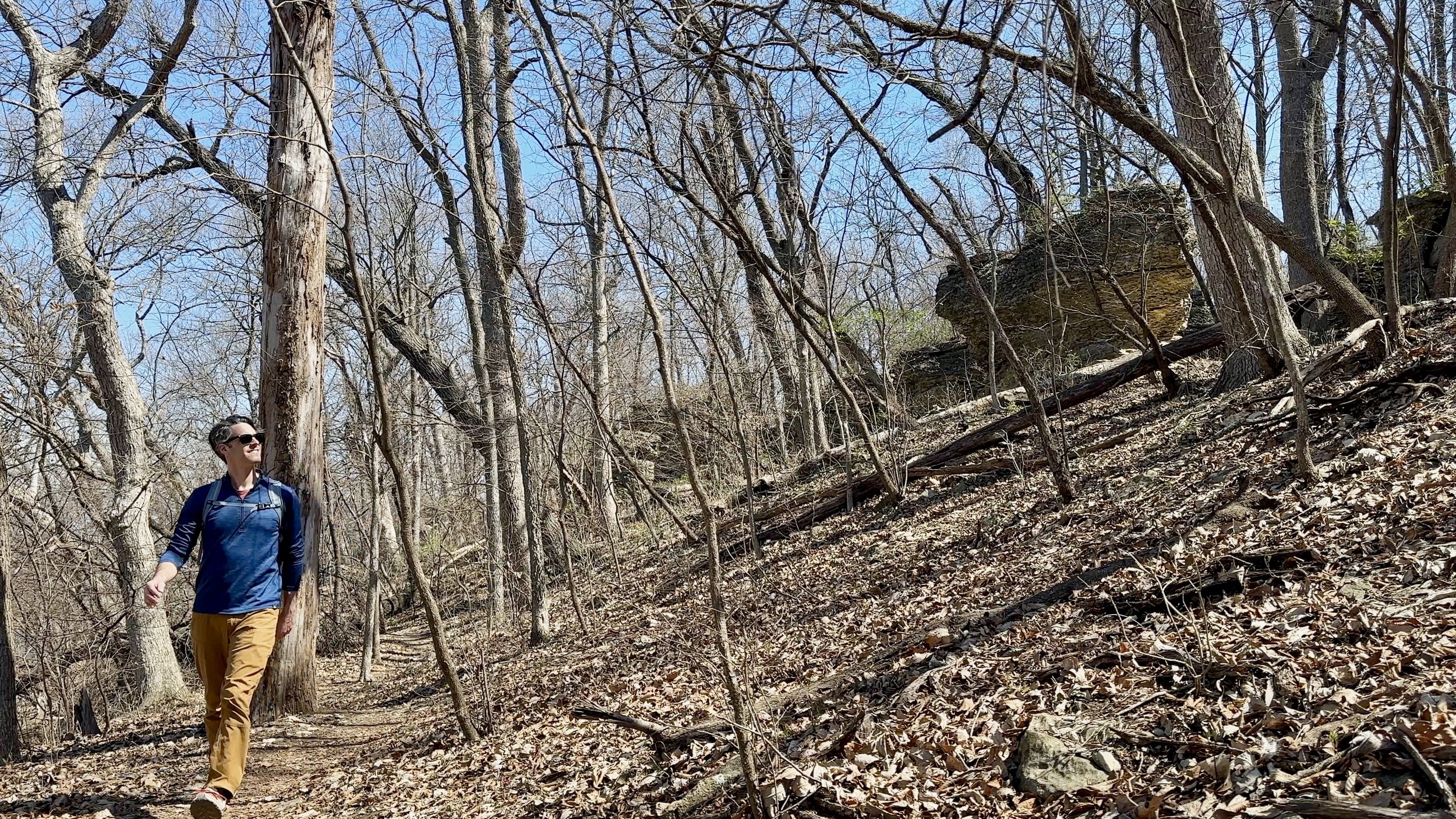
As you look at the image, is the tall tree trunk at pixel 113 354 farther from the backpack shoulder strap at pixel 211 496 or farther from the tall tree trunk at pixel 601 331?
the backpack shoulder strap at pixel 211 496

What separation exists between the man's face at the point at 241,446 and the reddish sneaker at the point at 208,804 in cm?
143

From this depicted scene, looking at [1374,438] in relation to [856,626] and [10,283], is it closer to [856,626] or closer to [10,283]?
[856,626]

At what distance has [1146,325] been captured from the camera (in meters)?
8.70

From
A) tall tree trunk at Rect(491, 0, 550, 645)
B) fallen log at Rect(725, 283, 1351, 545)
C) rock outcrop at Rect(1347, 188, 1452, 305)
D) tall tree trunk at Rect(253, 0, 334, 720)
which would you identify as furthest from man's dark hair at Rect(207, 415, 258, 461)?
rock outcrop at Rect(1347, 188, 1452, 305)

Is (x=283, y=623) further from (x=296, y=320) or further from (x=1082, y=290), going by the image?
(x=1082, y=290)

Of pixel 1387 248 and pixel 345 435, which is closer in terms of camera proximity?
pixel 1387 248

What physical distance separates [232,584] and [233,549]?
163mm

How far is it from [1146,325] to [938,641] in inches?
209

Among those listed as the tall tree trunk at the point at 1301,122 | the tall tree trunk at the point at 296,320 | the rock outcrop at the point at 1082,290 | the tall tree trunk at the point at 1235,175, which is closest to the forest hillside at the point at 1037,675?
the tall tree trunk at the point at 296,320

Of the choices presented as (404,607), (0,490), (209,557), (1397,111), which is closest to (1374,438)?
(1397,111)

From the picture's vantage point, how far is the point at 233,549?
4320 mm

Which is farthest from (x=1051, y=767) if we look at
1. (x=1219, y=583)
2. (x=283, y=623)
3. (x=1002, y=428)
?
(x=1002, y=428)

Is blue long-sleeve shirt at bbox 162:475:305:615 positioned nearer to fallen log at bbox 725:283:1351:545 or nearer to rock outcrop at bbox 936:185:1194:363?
fallen log at bbox 725:283:1351:545

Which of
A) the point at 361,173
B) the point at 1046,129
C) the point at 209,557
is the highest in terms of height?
the point at 361,173
